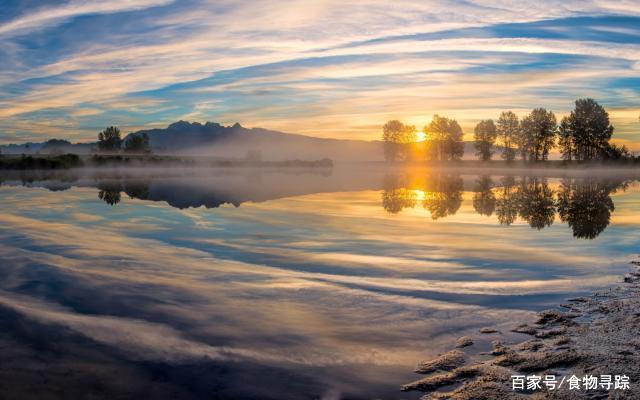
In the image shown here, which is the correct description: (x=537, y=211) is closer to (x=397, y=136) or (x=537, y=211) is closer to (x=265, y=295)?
(x=265, y=295)

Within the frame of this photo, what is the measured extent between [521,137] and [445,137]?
80.6ft

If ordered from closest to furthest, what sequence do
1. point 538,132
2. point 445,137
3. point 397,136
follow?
point 538,132 < point 445,137 < point 397,136

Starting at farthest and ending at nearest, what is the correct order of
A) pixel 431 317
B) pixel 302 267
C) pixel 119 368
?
1. pixel 302 267
2. pixel 431 317
3. pixel 119 368

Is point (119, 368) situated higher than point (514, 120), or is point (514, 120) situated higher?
point (514, 120)

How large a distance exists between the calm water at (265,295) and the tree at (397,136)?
158612mm

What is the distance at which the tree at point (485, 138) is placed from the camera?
514 feet

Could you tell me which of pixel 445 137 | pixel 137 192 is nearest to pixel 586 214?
pixel 137 192

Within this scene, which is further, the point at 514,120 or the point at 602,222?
the point at 514,120

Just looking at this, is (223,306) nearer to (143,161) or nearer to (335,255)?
(335,255)

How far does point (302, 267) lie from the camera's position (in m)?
15.7

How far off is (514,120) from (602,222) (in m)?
136

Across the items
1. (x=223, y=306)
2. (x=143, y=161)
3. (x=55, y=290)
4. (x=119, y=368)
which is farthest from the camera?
(x=143, y=161)

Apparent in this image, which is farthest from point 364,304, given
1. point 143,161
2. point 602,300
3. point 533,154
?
point 143,161

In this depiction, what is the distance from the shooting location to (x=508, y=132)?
6048 inches
